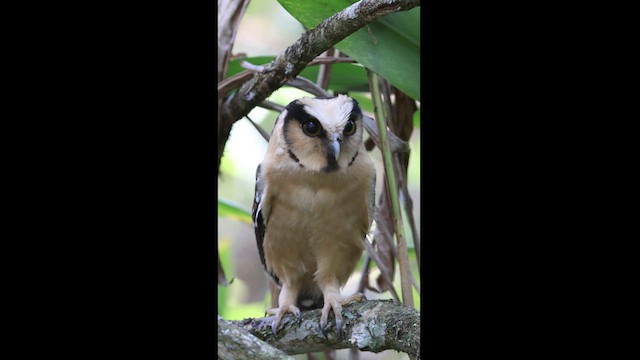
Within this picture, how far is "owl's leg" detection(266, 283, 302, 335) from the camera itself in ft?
5.11

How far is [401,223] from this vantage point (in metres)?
1.43

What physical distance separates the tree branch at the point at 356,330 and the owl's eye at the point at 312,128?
0.40 meters

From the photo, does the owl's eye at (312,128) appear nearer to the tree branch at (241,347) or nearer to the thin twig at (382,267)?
the thin twig at (382,267)

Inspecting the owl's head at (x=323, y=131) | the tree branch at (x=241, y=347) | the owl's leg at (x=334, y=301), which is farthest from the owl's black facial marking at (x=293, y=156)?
the tree branch at (x=241, y=347)

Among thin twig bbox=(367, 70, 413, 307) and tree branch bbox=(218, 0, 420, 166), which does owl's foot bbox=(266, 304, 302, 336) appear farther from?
tree branch bbox=(218, 0, 420, 166)

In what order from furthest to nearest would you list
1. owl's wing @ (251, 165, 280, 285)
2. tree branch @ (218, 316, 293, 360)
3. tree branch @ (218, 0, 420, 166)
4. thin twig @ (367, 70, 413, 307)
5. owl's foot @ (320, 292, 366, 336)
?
owl's wing @ (251, 165, 280, 285) < owl's foot @ (320, 292, 366, 336) < thin twig @ (367, 70, 413, 307) < tree branch @ (218, 0, 420, 166) < tree branch @ (218, 316, 293, 360)

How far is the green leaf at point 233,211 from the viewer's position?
1705mm

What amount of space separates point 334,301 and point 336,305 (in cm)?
2

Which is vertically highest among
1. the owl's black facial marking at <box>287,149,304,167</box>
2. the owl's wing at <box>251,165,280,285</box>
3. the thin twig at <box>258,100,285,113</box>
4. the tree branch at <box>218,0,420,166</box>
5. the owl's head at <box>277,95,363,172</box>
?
the tree branch at <box>218,0,420,166</box>

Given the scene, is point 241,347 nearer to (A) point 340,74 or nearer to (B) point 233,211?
(B) point 233,211

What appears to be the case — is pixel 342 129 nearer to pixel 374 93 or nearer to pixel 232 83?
pixel 374 93

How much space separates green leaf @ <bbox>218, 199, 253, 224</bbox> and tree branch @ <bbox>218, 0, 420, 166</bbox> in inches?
5.6

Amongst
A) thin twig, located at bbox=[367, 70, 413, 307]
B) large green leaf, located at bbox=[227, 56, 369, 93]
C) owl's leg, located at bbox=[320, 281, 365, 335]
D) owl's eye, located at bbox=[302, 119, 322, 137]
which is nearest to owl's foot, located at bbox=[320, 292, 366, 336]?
owl's leg, located at bbox=[320, 281, 365, 335]
